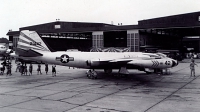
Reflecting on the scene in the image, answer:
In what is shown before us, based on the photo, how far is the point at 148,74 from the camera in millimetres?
27281

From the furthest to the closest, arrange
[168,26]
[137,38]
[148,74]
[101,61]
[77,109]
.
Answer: [137,38], [168,26], [148,74], [101,61], [77,109]

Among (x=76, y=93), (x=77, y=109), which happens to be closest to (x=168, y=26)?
(x=76, y=93)

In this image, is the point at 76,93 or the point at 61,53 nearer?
the point at 76,93

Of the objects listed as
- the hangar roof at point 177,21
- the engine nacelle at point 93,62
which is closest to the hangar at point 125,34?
the hangar roof at point 177,21

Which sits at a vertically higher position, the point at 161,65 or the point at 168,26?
the point at 168,26

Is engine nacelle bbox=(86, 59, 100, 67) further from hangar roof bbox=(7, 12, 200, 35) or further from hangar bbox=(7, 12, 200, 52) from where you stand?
hangar roof bbox=(7, 12, 200, 35)

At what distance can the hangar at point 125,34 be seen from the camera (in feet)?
163

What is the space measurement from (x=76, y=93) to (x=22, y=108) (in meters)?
4.81

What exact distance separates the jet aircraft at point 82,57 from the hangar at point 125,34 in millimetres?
13839

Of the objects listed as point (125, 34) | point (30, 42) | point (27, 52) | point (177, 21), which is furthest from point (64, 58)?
point (125, 34)

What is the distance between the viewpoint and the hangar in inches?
1950

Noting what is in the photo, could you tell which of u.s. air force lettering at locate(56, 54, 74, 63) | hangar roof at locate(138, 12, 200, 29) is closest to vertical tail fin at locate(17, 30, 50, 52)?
u.s. air force lettering at locate(56, 54, 74, 63)

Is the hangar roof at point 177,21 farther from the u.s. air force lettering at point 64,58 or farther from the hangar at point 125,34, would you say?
the u.s. air force lettering at point 64,58

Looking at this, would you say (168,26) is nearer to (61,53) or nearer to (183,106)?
(61,53)
